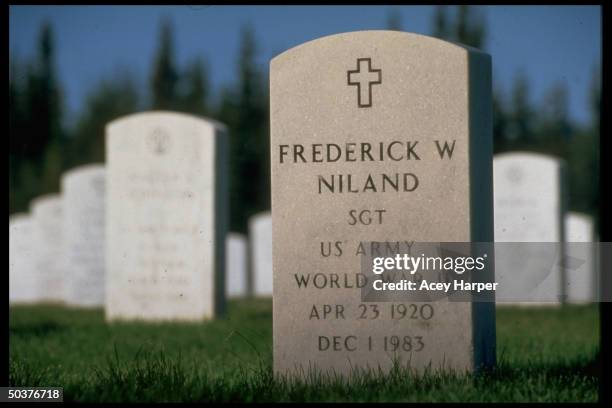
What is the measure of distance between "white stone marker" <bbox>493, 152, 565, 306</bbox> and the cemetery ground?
7.54 ft

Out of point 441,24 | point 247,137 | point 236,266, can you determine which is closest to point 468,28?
point 441,24

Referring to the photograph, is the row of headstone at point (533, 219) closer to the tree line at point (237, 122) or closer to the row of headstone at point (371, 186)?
the row of headstone at point (371, 186)

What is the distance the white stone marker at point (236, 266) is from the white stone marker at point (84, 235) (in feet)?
12.3

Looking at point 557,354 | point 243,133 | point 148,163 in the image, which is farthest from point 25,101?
point 557,354

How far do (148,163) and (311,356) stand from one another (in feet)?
17.7

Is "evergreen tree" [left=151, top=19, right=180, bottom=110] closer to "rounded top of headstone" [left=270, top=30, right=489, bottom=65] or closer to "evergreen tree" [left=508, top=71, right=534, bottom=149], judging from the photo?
"evergreen tree" [left=508, top=71, right=534, bottom=149]

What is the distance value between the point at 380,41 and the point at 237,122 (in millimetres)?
24954

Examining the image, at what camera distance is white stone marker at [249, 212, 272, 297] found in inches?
635

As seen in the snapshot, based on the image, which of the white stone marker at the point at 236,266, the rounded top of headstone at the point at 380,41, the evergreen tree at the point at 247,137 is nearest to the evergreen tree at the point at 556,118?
the evergreen tree at the point at 247,137

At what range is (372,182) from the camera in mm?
5047

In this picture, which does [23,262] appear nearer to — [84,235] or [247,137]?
[84,235]

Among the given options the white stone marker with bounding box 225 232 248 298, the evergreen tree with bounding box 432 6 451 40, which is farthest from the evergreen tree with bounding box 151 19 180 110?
the white stone marker with bounding box 225 232 248 298

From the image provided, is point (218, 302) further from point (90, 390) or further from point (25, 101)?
point (25, 101)

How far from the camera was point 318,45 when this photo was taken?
16.9 ft
